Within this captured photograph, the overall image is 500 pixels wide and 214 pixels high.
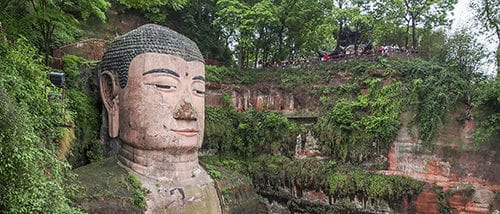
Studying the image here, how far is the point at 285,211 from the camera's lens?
47.6 ft

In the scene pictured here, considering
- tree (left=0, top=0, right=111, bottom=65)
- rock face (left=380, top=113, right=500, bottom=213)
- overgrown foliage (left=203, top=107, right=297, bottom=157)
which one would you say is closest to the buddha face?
tree (left=0, top=0, right=111, bottom=65)

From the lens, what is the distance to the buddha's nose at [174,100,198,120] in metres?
9.65

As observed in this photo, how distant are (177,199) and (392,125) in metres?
7.99

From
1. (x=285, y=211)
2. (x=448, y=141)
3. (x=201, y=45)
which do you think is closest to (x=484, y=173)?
(x=448, y=141)

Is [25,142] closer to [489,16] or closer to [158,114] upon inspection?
[158,114]

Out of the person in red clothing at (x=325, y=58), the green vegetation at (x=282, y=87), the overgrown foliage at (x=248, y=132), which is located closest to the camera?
the green vegetation at (x=282, y=87)

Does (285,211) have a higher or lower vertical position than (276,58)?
lower

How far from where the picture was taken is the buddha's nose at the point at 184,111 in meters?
9.65

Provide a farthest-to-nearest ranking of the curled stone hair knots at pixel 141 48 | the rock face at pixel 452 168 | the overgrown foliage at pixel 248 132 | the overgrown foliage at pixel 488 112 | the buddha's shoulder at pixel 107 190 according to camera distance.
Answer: the overgrown foliage at pixel 248 132 < the rock face at pixel 452 168 < the overgrown foliage at pixel 488 112 < the curled stone hair knots at pixel 141 48 < the buddha's shoulder at pixel 107 190

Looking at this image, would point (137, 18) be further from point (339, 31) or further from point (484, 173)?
point (484, 173)

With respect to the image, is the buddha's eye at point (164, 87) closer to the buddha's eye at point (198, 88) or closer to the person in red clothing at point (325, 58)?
the buddha's eye at point (198, 88)

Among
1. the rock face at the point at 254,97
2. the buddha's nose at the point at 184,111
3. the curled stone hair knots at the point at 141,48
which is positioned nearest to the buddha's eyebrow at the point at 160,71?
the curled stone hair knots at the point at 141,48

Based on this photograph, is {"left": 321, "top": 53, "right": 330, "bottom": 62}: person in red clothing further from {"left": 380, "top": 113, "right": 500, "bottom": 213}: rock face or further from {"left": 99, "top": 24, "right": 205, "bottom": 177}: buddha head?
{"left": 99, "top": 24, "right": 205, "bottom": 177}: buddha head

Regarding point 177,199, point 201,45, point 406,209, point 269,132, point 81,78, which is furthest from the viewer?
point 201,45
